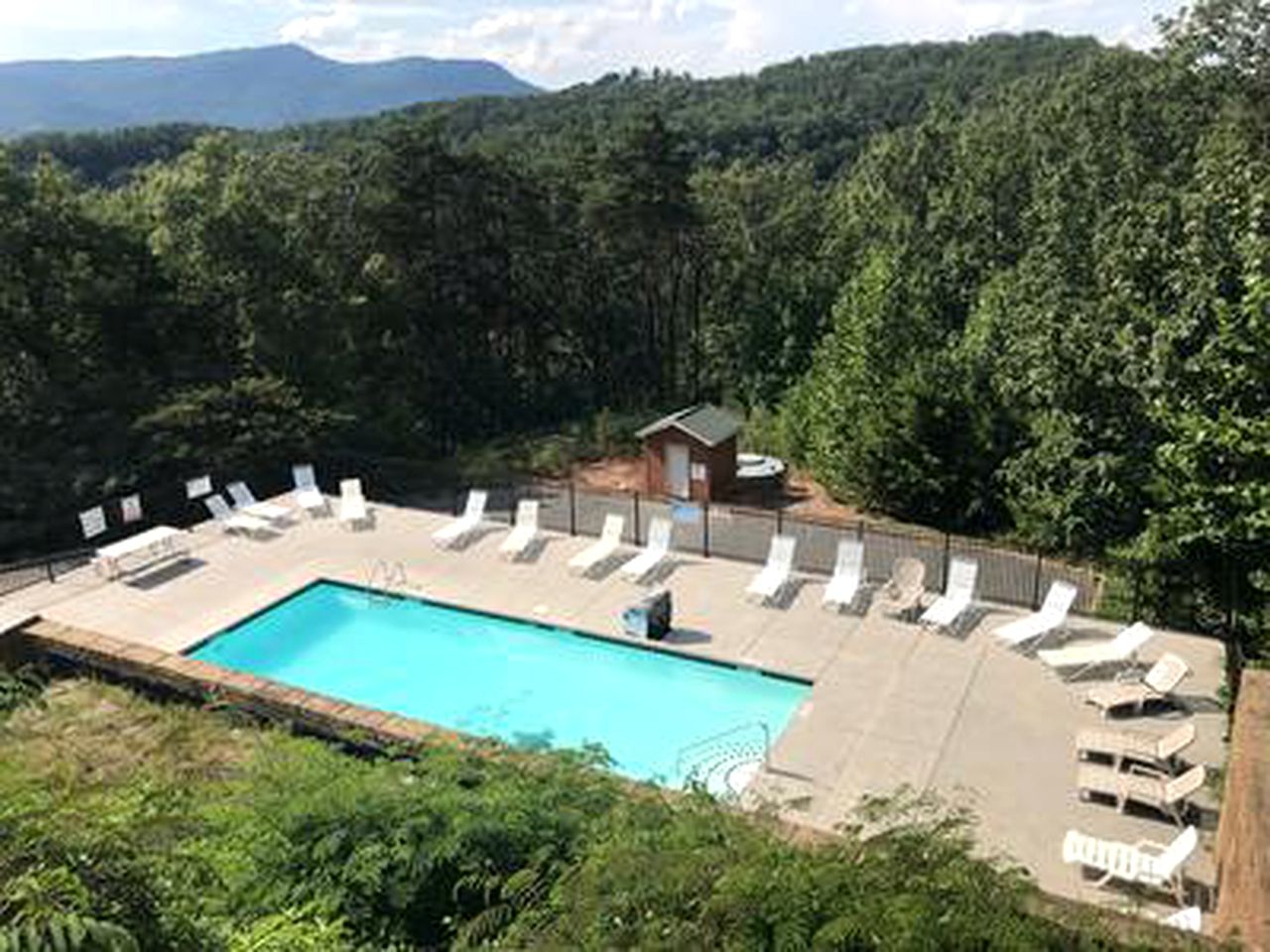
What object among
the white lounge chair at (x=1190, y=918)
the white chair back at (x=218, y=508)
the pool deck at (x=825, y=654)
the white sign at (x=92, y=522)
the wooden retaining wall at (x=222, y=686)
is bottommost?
the pool deck at (x=825, y=654)

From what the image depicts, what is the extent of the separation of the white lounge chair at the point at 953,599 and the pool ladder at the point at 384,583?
310 inches

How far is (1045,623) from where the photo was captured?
13961 mm

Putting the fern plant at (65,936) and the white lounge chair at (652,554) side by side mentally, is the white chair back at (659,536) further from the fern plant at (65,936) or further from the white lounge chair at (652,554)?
the fern plant at (65,936)

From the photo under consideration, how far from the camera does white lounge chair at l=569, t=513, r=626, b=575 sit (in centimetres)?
1678

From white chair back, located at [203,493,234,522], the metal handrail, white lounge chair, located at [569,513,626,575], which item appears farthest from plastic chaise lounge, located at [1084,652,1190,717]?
white chair back, located at [203,493,234,522]

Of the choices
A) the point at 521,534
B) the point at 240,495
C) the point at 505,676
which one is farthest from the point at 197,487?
the point at 505,676

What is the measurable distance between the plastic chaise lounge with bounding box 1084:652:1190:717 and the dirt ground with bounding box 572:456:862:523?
7201 mm

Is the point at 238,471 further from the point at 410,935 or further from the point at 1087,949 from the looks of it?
the point at 1087,949

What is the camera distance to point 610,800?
24.8 feet

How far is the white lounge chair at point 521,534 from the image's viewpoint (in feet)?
57.4

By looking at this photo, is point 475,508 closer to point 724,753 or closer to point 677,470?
point 677,470

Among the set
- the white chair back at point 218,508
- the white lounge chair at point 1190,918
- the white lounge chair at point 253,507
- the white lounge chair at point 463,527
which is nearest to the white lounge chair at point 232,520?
the white chair back at point 218,508

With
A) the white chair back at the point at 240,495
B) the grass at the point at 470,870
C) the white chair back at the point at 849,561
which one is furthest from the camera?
the white chair back at the point at 240,495

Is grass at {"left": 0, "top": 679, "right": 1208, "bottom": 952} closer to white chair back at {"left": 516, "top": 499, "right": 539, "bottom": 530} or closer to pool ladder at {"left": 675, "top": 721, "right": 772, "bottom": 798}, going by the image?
pool ladder at {"left": 675, "top": 721, "right": 772, "bottom": 798}
